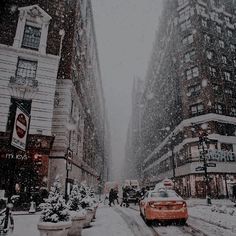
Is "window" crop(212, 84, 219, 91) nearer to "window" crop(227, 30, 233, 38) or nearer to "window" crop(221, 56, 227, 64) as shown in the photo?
"window" crop(221, 56, 227, 64)

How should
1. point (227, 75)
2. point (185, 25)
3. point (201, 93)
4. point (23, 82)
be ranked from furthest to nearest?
point (185, 25), point (227, 75), point (201, 93), point (23, 82)

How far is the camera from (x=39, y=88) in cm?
2391

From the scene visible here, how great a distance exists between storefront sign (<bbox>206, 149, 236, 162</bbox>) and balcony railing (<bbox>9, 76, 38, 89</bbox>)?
1079 inches

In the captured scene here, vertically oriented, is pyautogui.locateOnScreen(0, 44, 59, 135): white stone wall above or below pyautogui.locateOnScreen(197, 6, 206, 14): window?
below

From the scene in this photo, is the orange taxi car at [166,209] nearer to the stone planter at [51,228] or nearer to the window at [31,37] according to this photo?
the stone planter at [51,228]

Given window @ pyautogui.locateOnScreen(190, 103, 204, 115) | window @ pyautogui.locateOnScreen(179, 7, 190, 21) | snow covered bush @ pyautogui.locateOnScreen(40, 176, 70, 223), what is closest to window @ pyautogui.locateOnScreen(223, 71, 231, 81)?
window @ pyautogui.locateOnScreen(190, 103, 204, 115)

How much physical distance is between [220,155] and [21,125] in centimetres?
3764

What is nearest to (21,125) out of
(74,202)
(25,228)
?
(74,202)

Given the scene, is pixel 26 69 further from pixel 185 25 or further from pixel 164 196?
pixel 185 25

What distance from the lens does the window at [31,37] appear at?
2530cm

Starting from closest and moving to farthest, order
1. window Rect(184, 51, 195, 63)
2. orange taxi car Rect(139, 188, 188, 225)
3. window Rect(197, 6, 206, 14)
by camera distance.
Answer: orange taxi car Rect(139, 188, 188, 225) → window Rect(184, 51, 195, 63) → window Rect(197, 6, 206, 14)

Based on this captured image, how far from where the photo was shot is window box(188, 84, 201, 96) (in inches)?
1746

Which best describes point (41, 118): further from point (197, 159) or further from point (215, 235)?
point (197, 159)

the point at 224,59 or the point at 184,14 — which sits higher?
the point at 184,14
